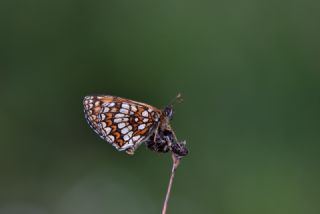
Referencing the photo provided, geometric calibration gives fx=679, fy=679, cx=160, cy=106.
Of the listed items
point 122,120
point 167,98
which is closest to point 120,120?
point 122,120

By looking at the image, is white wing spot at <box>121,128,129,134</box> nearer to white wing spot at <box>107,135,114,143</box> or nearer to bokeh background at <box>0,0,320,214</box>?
white wing spot at <box>107,135,114,143</box>

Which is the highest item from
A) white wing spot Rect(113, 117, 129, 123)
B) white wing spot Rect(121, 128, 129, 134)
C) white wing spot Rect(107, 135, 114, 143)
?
white wing spot Rect(113, 117, 129, 123)

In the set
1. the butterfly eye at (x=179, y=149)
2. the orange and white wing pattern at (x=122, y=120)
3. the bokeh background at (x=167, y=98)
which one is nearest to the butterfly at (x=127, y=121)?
the orange and white wing pattern at (x=122, y=120)

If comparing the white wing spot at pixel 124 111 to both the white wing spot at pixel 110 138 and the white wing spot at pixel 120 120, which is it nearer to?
the white wing spot at pixel 120 120

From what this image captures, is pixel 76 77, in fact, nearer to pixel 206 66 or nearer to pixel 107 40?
pixel 107 40

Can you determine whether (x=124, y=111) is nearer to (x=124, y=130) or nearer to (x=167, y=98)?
(x=124, y=130)

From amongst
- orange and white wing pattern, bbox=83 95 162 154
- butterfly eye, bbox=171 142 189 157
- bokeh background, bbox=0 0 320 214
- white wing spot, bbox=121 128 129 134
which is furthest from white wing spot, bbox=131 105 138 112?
bokeh background, bbox=0 0 320 214

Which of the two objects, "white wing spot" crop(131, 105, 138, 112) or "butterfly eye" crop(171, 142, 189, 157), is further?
"white wing spot" crop(131, 105, 138, 112)
